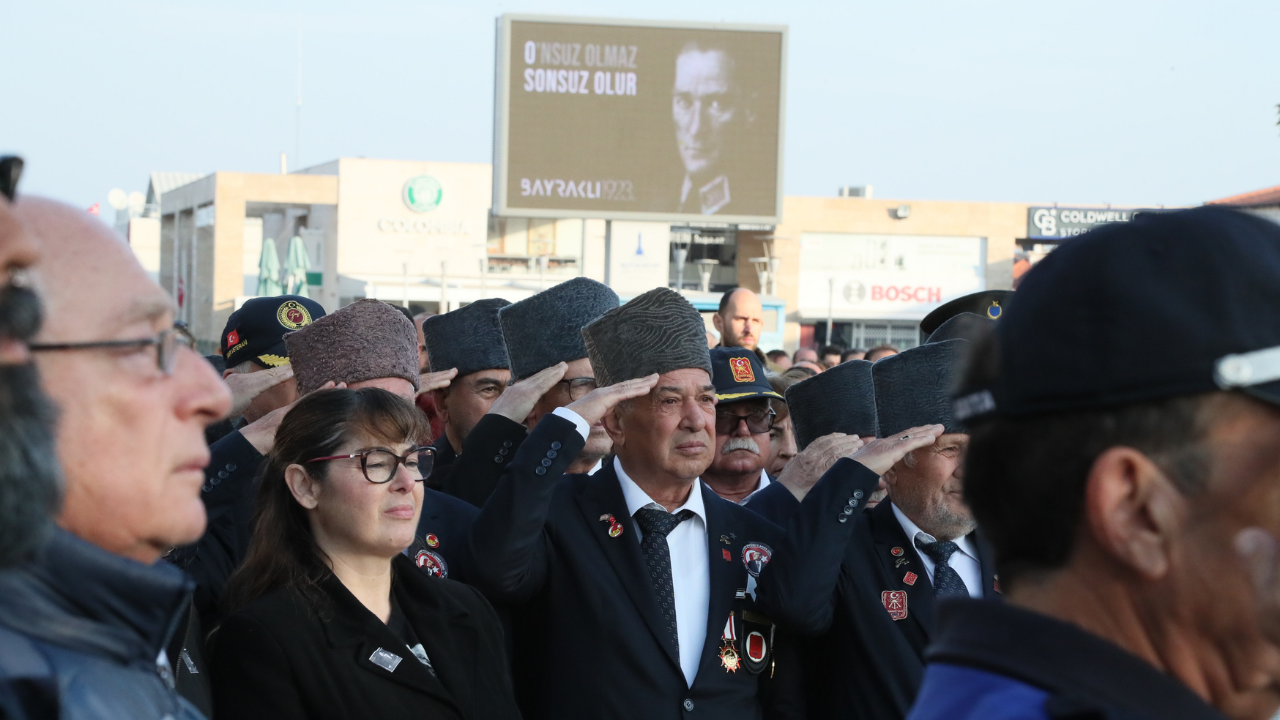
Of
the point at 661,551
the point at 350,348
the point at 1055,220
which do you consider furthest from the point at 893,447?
the point at 1055,220

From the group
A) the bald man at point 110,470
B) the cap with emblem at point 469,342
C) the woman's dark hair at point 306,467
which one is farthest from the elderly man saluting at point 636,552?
the bald man at point 110,470

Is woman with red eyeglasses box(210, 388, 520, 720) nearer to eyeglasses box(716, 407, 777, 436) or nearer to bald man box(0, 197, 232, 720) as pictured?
bald man box(0, 197, 232, 720)

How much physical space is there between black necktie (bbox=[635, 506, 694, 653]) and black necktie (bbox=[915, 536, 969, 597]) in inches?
28.3

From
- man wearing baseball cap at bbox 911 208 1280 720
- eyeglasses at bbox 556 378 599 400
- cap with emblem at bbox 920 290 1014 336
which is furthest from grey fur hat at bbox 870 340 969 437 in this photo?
man wearing baseball cap at bbox 911 208 1280 720

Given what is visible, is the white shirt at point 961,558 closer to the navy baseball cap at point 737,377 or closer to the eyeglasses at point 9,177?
the navy baseball cap at point 737,377

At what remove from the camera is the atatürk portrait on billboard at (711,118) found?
2280cm

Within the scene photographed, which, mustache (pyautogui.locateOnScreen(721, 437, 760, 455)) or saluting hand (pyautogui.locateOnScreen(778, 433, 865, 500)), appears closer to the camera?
saluting hand (pyautogui.locateOnScreen(778, 433, 865, 500))

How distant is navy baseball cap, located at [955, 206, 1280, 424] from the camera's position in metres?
1.11

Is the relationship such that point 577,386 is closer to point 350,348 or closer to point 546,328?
point 546,328

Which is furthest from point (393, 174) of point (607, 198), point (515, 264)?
point (607, 198)

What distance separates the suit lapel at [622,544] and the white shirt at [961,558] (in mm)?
855

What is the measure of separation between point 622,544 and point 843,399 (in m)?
1.22

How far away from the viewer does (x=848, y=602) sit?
350 cm

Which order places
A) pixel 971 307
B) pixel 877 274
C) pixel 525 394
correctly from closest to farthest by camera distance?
1. pixel 525 394
2. pixel 971 307
3. pixel 877 274
